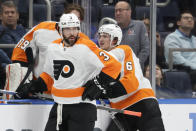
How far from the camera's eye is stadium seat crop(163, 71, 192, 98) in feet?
16.2

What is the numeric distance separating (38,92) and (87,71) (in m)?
0.54

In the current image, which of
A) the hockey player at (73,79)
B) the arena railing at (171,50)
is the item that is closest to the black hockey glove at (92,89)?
the hockey player at (73,79)

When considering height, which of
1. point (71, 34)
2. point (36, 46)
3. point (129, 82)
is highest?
point (71, 34)

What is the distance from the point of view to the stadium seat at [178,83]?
4930 millimetres

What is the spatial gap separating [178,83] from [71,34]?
145cm

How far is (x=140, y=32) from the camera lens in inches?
194

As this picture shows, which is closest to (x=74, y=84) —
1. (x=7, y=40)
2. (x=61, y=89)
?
(x=61, y=89)

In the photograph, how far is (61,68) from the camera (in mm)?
3822

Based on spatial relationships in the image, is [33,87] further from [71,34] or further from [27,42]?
[71,34]

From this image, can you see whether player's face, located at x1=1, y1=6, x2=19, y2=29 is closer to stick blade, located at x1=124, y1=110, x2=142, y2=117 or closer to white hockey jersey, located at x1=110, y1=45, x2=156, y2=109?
white hockey jersey, located at x1=110, y1=45, x2=156, y2=109

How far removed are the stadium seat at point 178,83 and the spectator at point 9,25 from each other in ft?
4.20

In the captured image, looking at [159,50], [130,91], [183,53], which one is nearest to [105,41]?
[130,91]

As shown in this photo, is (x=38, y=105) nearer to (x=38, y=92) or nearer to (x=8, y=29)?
(x=38, y=92)

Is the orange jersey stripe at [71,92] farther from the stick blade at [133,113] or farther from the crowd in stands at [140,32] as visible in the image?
the crowd in stands at [140,32]
